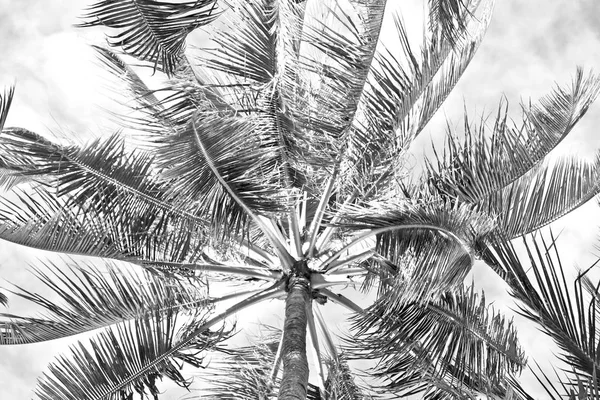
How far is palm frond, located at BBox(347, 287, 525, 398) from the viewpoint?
657 centimetres

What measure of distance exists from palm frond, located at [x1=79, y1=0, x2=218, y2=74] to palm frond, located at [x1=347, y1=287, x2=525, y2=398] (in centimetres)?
300

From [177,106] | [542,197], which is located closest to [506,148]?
[542,197]

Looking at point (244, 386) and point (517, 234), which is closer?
point (517, 234)

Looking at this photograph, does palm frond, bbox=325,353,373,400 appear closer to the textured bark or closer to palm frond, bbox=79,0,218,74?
the textured bark

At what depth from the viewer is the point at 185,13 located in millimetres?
5656

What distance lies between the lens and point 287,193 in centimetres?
656

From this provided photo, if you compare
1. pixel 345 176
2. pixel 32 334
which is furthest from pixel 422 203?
pixel 32 334

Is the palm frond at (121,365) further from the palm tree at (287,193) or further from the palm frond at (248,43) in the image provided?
the palm frond at (248,43)

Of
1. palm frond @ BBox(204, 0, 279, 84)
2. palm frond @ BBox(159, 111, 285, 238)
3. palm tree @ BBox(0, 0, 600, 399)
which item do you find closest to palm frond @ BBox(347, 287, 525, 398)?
palm tree @ BBox(0, 0, 600, 399)

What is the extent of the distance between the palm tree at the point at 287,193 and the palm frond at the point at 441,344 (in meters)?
0.02

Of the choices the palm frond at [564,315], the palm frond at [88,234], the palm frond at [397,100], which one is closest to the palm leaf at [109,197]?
the palm frond at [88,234]

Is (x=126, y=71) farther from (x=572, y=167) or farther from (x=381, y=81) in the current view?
(x=572, y=167)

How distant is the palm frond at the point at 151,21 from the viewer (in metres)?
5.57

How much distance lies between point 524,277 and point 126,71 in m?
6.08
